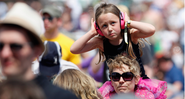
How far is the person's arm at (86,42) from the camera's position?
330cm

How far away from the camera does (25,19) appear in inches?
69.4

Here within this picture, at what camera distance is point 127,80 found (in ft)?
10.4

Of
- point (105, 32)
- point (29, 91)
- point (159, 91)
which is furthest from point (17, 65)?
point (159, 91)

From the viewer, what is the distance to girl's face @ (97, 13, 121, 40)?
311cm

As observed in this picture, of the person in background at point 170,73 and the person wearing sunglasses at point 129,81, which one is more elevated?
the person wearing sunglasses at point 129,81

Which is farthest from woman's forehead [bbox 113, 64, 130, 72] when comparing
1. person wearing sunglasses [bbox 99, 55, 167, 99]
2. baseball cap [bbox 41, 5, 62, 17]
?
baseball cap [bbox 41, 5, 62, 17]

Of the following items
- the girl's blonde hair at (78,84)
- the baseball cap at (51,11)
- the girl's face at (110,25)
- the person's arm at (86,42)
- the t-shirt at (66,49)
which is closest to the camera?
the girl's blonde hair at (78,84)

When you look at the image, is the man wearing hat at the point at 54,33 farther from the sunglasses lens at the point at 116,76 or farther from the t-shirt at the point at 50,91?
the t-shirt at the point at 50,91

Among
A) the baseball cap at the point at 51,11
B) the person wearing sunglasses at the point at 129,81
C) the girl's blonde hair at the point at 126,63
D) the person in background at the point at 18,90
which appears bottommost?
the person wearing sunglasses at the point at 129,81

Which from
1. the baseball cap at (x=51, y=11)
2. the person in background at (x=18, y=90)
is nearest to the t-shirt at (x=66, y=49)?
the baseball cap at (x=51, y=11)

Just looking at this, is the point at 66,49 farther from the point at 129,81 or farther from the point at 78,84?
the point at 78,84

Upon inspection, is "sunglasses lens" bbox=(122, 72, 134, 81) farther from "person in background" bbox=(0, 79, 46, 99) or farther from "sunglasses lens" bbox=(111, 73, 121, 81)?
"person in background" bbox=(0, 79, 46, 99)

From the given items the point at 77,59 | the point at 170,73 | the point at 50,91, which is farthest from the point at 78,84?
the point at 170,73

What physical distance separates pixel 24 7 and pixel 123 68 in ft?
5.41
